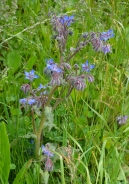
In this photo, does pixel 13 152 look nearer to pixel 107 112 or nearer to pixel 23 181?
pixel 23 181

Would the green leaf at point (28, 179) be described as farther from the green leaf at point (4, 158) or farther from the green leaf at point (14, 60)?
the green leaf at point (14, 60)

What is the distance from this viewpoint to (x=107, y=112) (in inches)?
90.4

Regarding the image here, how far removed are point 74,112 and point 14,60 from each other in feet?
1.89

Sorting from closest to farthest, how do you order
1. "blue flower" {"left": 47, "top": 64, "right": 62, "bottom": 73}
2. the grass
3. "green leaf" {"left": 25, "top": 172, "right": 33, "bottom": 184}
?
1. "blue flower" {"left": 47, "top": 64, "right": 62, "bottom": 73}
2. "green leaf" {"left": 25, "top": 172, "right": 33, "bottom": 184}
3. the grass

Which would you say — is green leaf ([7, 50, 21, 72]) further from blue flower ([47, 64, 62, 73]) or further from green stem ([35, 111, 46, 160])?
blue flower ([47, 64, 62, 73])

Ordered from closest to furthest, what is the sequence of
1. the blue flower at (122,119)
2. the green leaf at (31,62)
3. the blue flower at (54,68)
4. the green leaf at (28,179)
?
the blue flower at (54,68)
the green leaf at (28,179)
the blue flower at (122,119)
the green leaf at (31,62)

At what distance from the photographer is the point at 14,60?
2.53 m

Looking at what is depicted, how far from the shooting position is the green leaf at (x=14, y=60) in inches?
99.0

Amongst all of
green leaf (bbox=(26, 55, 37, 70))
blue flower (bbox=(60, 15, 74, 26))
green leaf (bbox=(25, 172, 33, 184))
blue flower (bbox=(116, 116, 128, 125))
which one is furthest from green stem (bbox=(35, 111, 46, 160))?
green leaf (bbox=(26, 55, 37, 70))

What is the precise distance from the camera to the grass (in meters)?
1.93

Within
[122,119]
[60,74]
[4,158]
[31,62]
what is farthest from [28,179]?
[31,62]

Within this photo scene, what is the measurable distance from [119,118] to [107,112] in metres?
0.07

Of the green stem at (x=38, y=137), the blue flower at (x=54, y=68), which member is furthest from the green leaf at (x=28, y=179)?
the blue flower at (x=54, y=68)

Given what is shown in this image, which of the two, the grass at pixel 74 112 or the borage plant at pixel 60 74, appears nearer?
the borage plant at pixel 60 74
